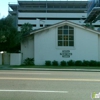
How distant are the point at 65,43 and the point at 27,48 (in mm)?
5303

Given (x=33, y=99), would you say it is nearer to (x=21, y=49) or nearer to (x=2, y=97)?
(x=2, y=97)

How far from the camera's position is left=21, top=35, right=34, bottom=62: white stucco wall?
32.2 m

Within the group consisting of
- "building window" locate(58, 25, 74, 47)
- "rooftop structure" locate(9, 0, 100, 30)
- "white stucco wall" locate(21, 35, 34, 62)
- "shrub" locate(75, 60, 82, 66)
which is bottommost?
"shrub" locate(75, 60, 82, 66)

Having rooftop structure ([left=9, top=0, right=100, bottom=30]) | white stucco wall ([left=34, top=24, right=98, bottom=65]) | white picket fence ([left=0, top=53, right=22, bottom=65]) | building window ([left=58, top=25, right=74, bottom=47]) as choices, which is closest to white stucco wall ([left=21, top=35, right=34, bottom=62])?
white stucco wall ([left=34, top=24, right=98, bottom=65])

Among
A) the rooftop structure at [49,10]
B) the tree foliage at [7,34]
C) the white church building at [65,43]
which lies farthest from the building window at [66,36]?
the rooftop structure at [49,10]

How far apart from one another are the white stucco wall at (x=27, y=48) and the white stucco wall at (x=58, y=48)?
1122 millimetres

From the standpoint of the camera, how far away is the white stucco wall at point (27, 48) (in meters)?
32.2

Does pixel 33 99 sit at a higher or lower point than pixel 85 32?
lower

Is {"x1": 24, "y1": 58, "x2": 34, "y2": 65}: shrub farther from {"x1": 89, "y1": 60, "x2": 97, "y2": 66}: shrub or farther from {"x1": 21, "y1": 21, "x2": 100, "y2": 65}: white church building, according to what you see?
{"x1": 89, "y1": 60, "x2": 97, "y2": 66}: shrub

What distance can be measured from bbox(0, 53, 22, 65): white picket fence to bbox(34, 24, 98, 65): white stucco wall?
230 centimetres

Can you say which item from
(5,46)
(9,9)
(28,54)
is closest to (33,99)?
(5,46)

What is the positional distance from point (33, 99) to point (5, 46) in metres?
22.6

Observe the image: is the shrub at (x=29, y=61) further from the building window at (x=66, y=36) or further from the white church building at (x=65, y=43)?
the building window at (x=66, y=36)

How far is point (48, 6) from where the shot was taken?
10469 centimetres
